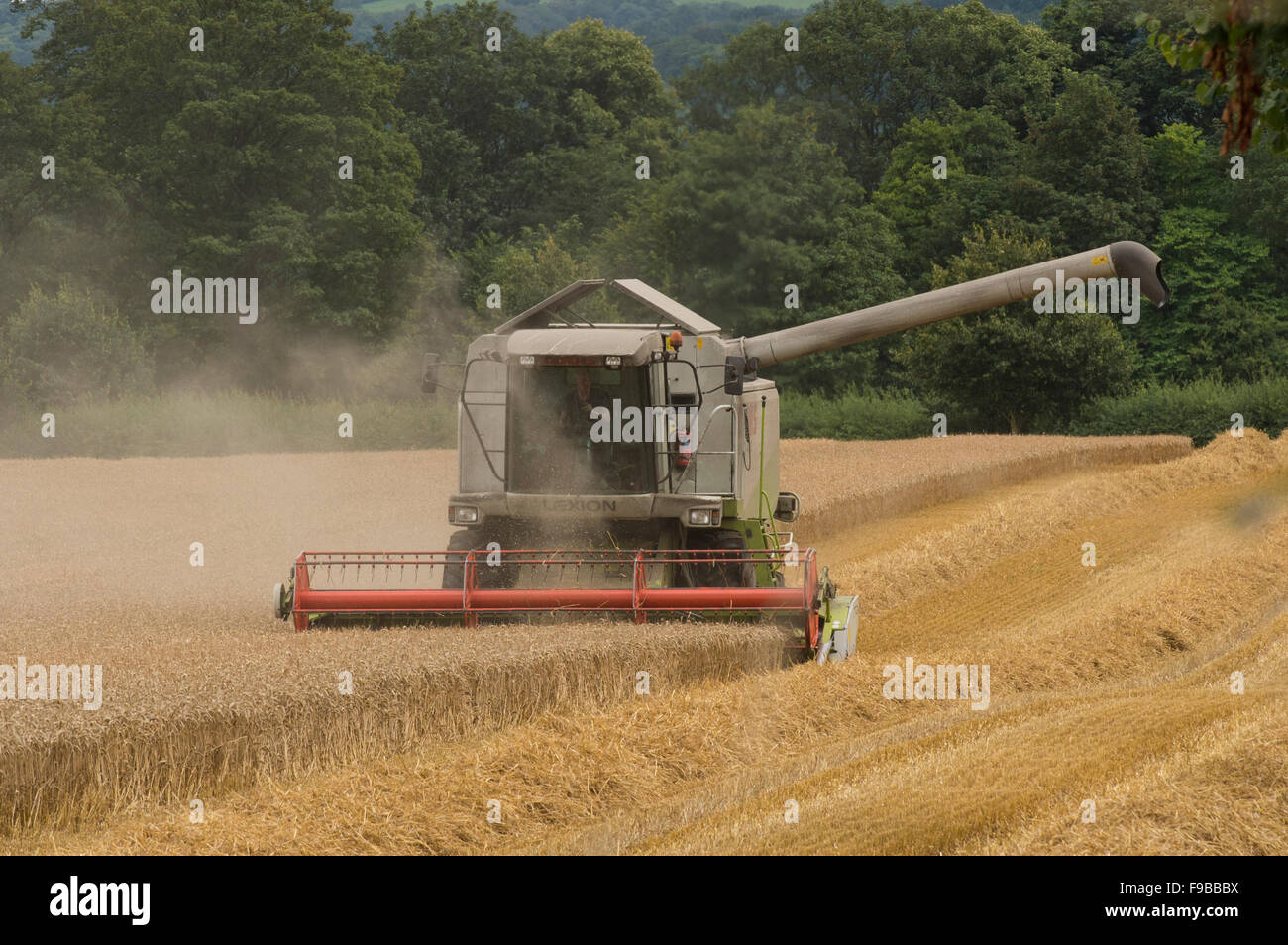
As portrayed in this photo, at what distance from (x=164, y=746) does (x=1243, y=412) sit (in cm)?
3827

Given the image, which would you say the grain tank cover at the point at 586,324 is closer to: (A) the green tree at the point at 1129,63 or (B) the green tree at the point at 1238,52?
(B) the green tree at the point at 1238,52

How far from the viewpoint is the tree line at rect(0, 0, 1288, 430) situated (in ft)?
139

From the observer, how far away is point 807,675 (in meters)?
10.4

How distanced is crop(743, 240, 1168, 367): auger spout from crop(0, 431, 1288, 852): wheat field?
8.61ft

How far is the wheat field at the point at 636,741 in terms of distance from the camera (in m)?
6.84

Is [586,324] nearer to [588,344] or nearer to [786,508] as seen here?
[588,344]

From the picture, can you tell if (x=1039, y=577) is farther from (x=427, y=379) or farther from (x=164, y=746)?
(x=164, y=746)

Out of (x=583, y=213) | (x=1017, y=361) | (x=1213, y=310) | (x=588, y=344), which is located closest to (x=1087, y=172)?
(x=1213, y=310)

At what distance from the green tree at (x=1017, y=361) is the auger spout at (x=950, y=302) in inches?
1116

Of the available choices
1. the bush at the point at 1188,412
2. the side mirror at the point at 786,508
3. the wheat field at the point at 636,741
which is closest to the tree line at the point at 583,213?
the bush at the point at 1188,412

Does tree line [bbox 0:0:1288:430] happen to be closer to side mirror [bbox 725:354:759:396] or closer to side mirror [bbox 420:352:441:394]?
side mirror [bbox 420:352:441:394]

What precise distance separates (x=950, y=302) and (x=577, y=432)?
320cm

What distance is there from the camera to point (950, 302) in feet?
39.9
